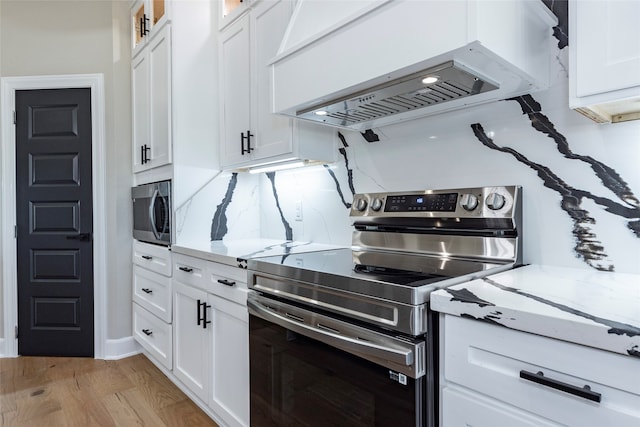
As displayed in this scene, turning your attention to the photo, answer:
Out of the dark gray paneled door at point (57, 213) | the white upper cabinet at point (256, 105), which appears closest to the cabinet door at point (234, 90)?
the white upper cabinet at point (256, 105)

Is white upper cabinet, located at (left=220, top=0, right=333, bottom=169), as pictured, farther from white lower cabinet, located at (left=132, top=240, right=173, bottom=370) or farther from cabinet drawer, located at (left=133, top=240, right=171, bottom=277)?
white lower cabinet, located at (left=132, top=240, right=173, bottom=370)

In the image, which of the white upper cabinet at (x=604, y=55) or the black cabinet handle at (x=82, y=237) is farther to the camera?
the black cabinet handle at (x=82, y=237)

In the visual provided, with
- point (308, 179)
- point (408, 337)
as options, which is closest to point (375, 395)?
point (408, 337)

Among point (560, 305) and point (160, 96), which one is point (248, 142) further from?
point (560, 305)

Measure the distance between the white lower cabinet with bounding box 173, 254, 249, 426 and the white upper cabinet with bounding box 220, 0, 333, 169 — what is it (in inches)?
26.1

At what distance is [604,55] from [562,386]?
0.83 metres

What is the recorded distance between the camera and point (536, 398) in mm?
804

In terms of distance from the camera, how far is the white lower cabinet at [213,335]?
5.58 ft

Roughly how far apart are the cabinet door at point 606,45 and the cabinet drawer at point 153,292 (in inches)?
88.8

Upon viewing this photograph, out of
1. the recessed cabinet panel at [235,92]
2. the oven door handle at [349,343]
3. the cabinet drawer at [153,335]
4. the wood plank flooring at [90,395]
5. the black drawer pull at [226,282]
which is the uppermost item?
the recessed cabinet panel at [235,92]

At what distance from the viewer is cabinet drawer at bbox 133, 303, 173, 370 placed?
2403 millimetres

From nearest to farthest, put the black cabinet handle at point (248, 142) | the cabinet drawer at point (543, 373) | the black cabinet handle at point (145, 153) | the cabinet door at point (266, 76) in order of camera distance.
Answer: the cabinet drawer at point (543, 373), the cabinet door at point (266, 76), the black cabinet handle at point (248, 142), the black cabinet handle at point (145, 153)

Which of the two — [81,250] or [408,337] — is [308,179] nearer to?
[408,337]

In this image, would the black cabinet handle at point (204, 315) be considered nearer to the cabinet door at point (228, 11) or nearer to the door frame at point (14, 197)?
the door frame at point (14, 197)
